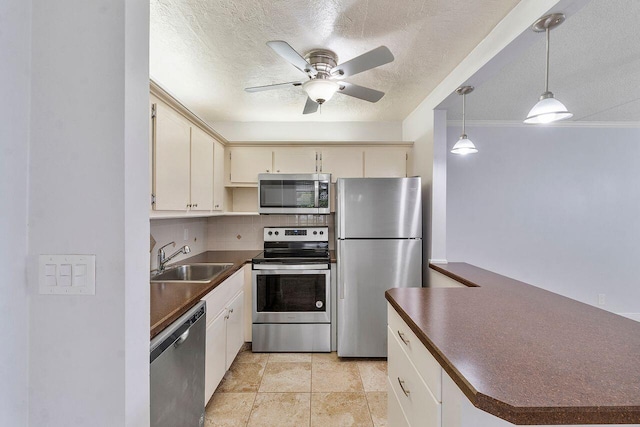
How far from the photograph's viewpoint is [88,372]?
2.86 ft

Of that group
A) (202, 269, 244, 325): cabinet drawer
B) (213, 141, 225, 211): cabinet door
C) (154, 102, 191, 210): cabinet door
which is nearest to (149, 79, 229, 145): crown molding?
(154, 102, 191, 210): cabinet door

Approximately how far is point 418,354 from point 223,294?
150cm

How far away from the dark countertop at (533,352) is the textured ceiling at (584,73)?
1.34 meters

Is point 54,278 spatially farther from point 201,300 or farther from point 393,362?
point 393,362

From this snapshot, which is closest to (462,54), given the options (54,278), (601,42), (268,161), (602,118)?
(601,42)

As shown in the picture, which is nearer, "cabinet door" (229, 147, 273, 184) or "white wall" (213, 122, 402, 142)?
"cabinet door" (229, 147, 273, 184)

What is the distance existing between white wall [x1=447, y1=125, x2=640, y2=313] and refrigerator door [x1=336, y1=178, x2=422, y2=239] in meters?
0.98

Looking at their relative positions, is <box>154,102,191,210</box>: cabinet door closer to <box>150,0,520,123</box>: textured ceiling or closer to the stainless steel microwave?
<box>150,0,520,123</box>: textured ceiling

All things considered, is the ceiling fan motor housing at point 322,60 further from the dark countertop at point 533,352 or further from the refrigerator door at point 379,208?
the dark countertop at point 533,352

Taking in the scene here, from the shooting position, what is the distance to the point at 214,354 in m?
1.97

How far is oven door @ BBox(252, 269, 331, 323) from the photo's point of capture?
8.97 ft

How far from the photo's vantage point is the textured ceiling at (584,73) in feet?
5.19

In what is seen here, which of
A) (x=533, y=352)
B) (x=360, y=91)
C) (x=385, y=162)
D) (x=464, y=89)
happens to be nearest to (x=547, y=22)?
(x=464, y=89)

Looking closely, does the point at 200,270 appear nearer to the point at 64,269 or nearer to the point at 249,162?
the point at 249,162
